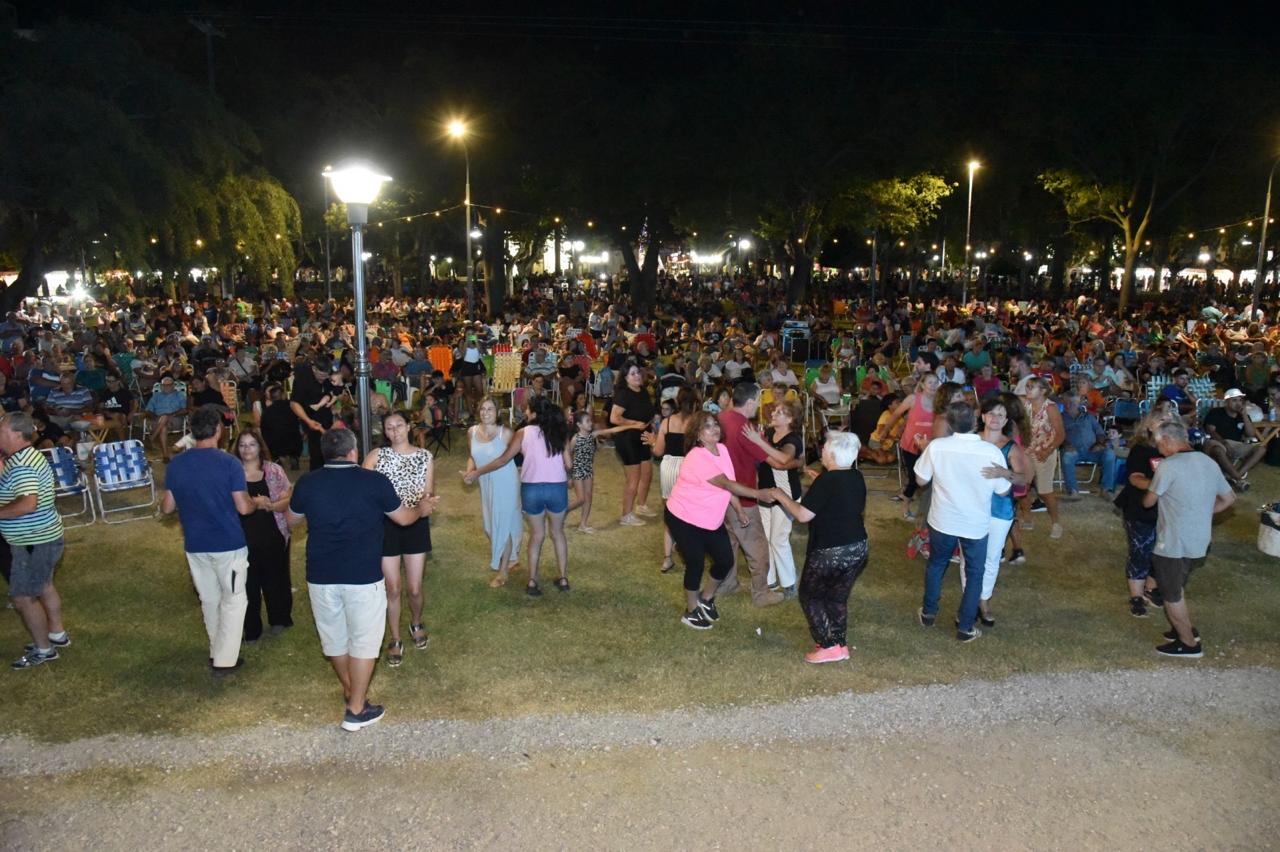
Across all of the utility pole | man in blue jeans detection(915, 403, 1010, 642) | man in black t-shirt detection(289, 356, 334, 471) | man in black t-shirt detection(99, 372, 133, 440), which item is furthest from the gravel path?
the utility pole

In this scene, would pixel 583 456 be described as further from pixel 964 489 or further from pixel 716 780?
pixel 716 780

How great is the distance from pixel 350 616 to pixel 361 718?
0.65 meters

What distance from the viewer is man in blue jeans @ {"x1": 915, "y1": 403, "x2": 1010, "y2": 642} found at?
5.74m

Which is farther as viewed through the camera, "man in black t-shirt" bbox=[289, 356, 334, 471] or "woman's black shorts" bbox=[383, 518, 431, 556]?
"man in black t-shirt" bbox=[289, 356, 334, 471]

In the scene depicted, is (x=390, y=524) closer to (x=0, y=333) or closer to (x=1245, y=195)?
(x=0, y=333)

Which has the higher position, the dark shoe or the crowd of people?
the crowd of people

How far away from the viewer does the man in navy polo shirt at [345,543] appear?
15.1 feet

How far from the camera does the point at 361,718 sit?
16.4 ft

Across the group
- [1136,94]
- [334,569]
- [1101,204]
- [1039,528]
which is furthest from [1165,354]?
[1101,204]

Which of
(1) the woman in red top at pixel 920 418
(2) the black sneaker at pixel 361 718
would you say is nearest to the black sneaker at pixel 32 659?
(2) the black sneaker at pixel 361 718

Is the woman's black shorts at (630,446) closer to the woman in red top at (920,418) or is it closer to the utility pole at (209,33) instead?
the woman in red top at (920,418)

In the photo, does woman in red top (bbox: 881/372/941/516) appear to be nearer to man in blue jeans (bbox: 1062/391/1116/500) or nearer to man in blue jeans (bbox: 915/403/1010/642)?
man in blue jeans (bbox: 1062/391/1116/500)

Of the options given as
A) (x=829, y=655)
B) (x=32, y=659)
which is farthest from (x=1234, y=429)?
(x=32, y=659)

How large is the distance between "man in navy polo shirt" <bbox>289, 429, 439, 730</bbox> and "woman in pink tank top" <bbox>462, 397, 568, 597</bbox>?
1.81 m
